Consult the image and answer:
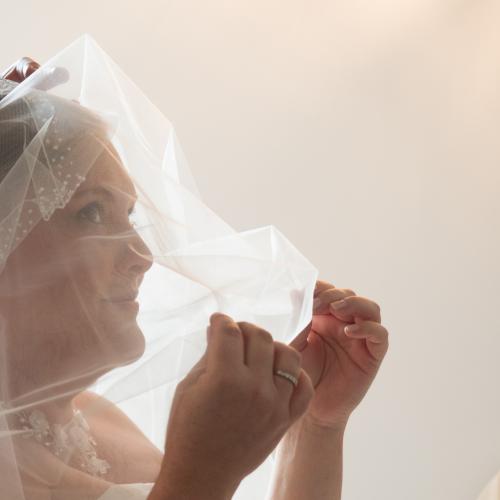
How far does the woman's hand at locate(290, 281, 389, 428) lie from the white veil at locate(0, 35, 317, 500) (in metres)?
0.15

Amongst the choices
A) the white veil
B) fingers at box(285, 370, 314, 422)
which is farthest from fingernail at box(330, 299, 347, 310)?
fingers at box(285, 370, 314, 422)

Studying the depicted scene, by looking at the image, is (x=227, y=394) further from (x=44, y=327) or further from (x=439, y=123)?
(x=439, y=123)

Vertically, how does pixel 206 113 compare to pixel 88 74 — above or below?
above

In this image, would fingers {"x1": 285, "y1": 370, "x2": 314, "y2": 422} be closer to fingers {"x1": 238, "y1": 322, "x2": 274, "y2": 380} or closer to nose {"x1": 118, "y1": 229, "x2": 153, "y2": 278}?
fingers {"x1": 238, "y1": 322, "x2": 274, "y2": 380}

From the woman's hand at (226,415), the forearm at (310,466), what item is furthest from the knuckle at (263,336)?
the forearm at (310,466)

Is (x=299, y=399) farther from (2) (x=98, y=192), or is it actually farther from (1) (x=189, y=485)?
(2) (x=98, y=192)

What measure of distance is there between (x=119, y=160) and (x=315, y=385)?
42 centimetres

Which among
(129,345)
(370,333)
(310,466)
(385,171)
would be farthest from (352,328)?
(385,171)

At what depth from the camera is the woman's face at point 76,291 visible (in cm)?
71

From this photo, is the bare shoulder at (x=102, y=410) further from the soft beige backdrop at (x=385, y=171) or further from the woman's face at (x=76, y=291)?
the soft beige backdrop at (x=385, y=171)

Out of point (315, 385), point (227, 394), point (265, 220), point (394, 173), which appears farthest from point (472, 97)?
point (227, 394)

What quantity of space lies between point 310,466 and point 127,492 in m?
0.31

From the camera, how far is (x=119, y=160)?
0.76 meters

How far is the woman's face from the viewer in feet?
2.31
